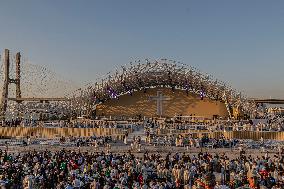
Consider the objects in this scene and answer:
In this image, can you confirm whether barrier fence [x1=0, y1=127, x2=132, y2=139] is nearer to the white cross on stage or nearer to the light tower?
the white cross on stage

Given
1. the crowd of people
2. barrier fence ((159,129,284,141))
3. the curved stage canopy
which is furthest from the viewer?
the curved stage canopy

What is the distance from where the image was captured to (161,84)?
7325 centimetres

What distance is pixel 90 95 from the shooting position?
217 feet

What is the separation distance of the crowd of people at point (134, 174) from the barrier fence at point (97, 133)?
15152 millimetres

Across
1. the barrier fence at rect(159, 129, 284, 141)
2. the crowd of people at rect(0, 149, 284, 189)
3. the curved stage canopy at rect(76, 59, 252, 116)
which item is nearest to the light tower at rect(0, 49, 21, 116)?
the curved stage canopy at rect(76, 59, 252, 116)

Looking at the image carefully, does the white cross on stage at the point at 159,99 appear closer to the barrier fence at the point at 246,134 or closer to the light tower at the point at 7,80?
the light tower at the point at 7,80

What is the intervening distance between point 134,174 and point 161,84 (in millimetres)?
53837

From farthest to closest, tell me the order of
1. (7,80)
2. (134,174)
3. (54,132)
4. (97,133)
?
(7,80), (54,132), (97,133), (134,174)

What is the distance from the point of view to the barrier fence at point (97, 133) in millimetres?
40503

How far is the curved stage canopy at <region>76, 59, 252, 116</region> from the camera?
212 feet

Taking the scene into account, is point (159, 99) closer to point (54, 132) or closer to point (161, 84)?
point (161, 84)

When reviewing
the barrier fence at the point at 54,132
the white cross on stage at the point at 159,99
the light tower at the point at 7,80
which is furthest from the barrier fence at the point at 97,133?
the light tower at the point at 7,80

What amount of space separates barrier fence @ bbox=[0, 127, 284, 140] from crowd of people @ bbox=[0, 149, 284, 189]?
15152 millimetres

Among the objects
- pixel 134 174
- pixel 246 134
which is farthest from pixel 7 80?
pixel 134 174
